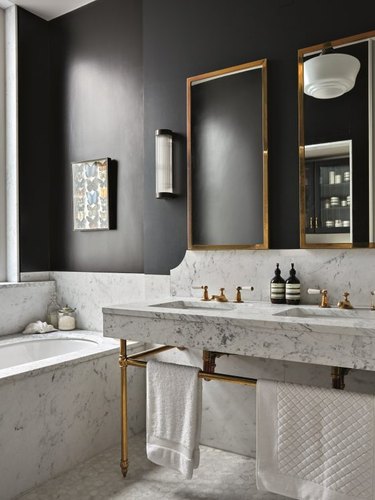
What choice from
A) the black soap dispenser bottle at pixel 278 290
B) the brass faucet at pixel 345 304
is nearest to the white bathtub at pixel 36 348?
the black soap dispenser bottle at pixel 278 290

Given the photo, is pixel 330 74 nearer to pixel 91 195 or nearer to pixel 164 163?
pixel 164 163

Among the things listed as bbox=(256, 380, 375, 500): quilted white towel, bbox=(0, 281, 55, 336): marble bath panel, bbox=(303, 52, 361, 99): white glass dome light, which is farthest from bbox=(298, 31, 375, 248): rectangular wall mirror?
bbox=(0, 281, 55, 336): marble bath panel

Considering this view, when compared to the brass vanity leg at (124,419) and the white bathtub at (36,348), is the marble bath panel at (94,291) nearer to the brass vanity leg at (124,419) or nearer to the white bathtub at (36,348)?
the white bathtub at (36,348)

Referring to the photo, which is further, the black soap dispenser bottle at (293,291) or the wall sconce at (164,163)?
the wall sconce at (164,163)

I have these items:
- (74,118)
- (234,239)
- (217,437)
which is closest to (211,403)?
(217,437)

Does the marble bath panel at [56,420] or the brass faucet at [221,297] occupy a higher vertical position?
the brass faucet at [221,297]

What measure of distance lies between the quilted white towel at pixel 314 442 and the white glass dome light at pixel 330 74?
132 cm

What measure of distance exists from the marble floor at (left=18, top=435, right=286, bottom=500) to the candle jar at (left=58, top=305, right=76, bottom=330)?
1.01 meters

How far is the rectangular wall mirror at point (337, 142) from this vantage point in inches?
79.5

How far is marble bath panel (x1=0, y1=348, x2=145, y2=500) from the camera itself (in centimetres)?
200

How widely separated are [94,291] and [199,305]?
3.54 ft

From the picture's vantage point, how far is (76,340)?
2.97m

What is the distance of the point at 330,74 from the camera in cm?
208

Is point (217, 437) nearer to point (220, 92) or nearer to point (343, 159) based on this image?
point (343, 159)
